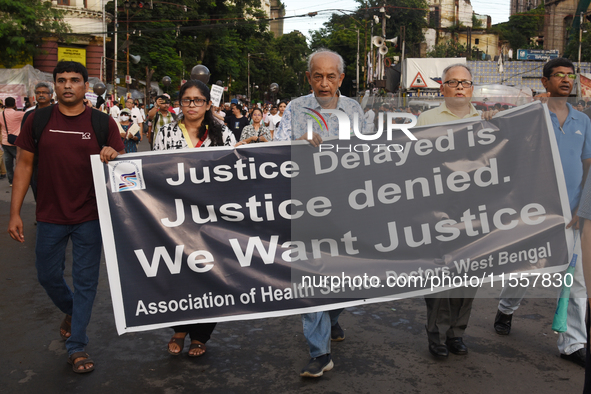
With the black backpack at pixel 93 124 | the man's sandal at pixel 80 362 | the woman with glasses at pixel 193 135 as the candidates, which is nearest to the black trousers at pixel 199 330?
the woman with glasses at pixel 193 135

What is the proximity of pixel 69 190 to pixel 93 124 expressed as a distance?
45cm

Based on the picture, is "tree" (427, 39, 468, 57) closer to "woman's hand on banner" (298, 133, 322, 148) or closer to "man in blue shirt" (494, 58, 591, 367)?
"man in blue shirt" (494, 58, 591, 367)

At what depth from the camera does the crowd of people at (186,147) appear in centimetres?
391

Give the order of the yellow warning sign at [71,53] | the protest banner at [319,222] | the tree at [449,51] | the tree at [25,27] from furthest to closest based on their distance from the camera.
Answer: the tree at [449,51]
the yellow warning sign at [71,53]
the tree at [25,27]
the protest banner at [319,222]

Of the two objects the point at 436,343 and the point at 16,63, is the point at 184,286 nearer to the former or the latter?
the point at 436,343

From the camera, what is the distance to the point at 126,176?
392 cm

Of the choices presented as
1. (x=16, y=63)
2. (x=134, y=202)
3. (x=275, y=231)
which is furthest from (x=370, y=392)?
(x=16, y=63)

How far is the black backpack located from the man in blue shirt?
9.86 feet

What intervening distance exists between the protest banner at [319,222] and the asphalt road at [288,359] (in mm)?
395

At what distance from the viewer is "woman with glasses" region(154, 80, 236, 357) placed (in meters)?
4.21

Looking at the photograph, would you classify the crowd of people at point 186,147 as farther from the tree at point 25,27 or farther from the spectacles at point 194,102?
the tree at point 25,27

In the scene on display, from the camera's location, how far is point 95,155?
3.88 metres

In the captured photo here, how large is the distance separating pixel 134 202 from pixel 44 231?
62 cm

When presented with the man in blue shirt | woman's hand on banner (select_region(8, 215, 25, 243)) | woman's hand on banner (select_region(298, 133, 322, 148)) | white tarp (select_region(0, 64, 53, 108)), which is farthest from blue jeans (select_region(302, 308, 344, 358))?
white tarp (select_region(0, 64, 53, 108))
